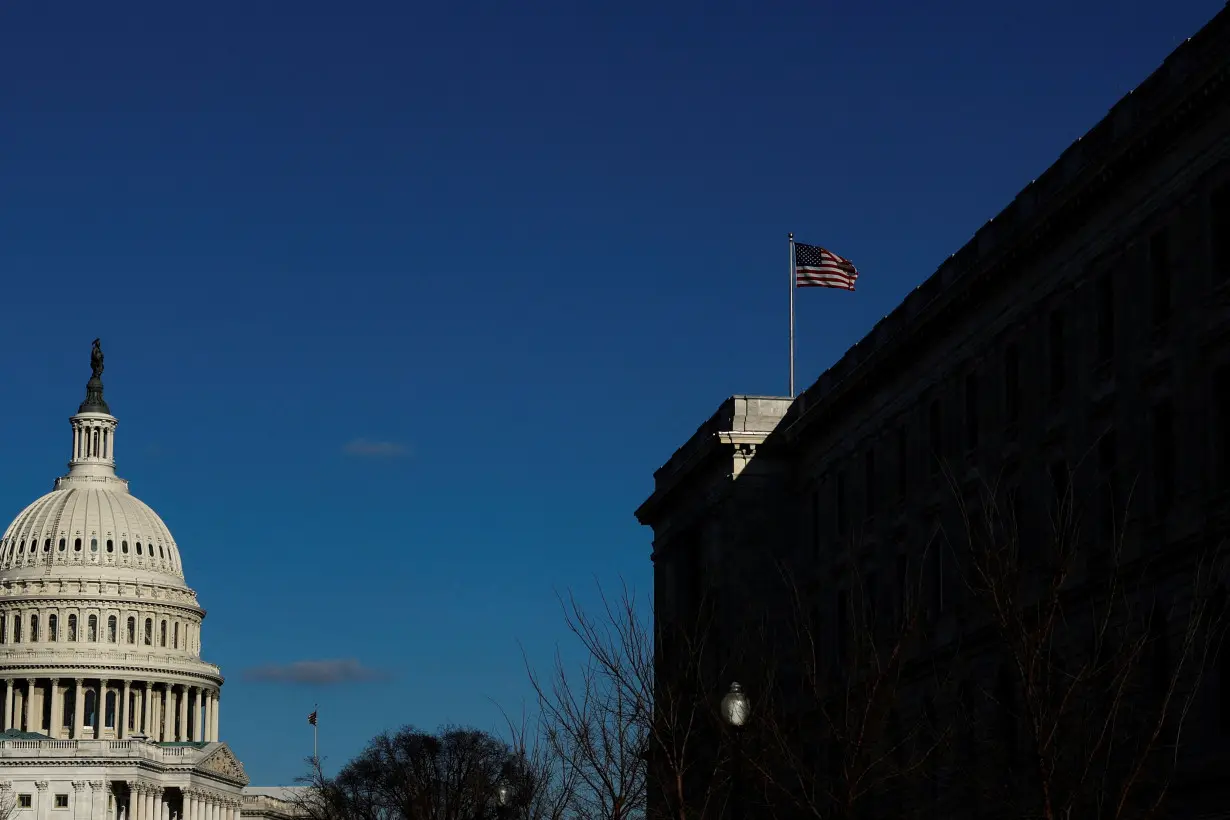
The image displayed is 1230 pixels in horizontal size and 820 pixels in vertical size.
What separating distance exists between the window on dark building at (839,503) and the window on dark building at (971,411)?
12697mm

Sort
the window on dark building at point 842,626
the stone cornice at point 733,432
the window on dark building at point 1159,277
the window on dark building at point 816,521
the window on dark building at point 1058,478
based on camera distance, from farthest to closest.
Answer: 1. the stone cornice at point 733,432
2. the window on dark building at point 816,521
3. the window on dark building at point 842,626
4. the window on dark building at point 1058,478
5. the window on dark building at point 1159,277

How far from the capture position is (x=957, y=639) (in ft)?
182

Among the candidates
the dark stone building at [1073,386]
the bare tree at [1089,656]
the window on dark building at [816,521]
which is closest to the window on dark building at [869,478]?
the dark stone building at [1073,386]

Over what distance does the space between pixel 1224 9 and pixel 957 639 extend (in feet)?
55.8

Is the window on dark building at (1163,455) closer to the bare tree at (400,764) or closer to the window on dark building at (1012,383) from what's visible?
the window on dark building at (1012,383)

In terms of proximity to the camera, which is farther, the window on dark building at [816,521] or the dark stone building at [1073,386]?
→ the window on dark building at [816,521]

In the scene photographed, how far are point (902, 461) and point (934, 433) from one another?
310 centimetres

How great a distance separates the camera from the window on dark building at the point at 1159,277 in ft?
157

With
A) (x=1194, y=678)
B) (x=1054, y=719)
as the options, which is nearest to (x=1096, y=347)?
(x=1194, y=678)

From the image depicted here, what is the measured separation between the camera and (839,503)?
240 ft

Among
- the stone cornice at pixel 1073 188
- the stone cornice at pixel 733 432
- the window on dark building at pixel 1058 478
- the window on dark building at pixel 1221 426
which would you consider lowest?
the window on dark building at pixel 1221 426

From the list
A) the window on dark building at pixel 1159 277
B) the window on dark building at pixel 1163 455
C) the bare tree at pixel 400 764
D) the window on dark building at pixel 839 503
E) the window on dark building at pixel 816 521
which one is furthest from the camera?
the bare tree at pixel 400 764

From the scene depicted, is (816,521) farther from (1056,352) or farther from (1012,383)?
(1056,352)

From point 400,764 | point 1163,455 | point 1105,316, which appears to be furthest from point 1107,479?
point 400,764
